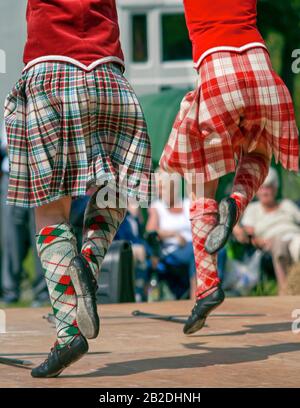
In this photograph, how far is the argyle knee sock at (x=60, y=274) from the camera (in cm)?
364

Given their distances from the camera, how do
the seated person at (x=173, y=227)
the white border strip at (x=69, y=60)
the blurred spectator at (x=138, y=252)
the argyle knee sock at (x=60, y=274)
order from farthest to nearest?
the seated person at (x=173, y=227) < the blurred spectator at (x=138, y=252) < the white border strip at (x=69, y=60) < the argyle knee sock at (x=60, y=274)

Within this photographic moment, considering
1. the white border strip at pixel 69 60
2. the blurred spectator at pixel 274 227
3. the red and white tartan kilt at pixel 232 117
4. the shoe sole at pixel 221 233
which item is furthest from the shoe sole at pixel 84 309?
the blurred spectator at pixel 274 227

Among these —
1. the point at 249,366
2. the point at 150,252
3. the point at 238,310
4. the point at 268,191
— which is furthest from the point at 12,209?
the point at 249,366

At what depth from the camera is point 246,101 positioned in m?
4.51

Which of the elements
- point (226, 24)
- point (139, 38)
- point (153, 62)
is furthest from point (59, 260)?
point (139, 38)

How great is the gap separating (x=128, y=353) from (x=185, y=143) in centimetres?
95

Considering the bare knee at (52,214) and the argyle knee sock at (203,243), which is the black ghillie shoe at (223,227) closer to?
the argyle knee sock at (203,243)

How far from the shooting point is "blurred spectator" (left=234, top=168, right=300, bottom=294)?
8.71m

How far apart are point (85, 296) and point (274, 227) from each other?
18.2ft

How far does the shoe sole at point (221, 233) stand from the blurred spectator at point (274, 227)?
164 inches

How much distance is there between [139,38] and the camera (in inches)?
412

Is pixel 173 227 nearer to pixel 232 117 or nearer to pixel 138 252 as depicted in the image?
pixel 138 252

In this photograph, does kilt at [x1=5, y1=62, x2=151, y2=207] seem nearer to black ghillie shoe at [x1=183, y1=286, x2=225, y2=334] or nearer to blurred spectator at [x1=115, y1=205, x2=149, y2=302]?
black ghillie shoe at [x1=183, y1=286, x2=225, y2=334]

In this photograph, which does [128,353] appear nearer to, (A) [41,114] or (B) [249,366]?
(B) [249,366]
